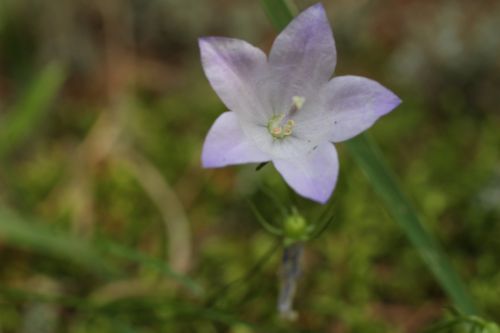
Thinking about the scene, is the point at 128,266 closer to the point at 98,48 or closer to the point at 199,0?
the point at 98,48

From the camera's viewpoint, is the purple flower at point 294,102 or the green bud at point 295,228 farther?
the green bud at point 295,228

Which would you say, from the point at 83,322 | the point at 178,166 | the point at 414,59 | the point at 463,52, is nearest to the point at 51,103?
the point at 178,166

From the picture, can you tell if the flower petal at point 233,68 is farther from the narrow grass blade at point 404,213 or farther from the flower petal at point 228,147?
the narrow grass blade at point 404,213

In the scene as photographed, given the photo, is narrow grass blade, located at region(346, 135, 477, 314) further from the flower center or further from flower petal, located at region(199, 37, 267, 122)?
flower petal, located at region(199, 37, 267, 122)

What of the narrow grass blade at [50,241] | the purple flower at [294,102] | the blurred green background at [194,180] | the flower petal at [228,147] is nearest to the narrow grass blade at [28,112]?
the blurred green background at [194,180]

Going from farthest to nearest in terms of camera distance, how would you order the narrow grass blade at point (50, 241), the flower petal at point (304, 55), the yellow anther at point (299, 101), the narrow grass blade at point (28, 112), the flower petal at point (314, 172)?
the narrow grass blade at point (28, 112) < the narrow grass blade at point (50, 241) < the yellow anther at point (299, 101) < the flower petal at point (304, 55) < the flower petal at point (314, 172)

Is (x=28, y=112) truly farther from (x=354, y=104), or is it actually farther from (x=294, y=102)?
(x=354, y=104)
